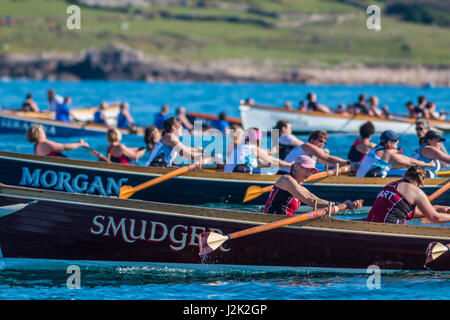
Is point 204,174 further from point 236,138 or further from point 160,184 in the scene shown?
point 236,138

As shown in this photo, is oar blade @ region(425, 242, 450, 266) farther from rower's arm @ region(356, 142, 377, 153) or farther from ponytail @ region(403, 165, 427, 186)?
rower's arm @ region(356, 142, 377, 153)

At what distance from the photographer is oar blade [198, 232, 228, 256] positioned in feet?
36.7

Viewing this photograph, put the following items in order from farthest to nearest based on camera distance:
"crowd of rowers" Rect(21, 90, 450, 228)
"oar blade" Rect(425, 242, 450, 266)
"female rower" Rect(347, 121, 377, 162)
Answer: "female rower" Rect(347, 121, 377, 162) < "crowd of rowers" Rect(21, 90, 450, 228) < "oar blade" Rect(425, 242, 450, 266)

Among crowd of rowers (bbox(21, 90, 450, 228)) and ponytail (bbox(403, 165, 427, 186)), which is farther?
crowd of rowers (bbox(21, 90, 450, 228))

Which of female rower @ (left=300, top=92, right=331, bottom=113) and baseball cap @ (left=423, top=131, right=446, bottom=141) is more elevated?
female rower @ (left=300, top=92, right=331, bottom=113)

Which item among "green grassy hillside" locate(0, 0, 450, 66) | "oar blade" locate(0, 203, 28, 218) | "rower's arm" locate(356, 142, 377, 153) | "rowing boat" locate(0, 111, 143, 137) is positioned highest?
"green grassy hillside" locate(0, 0, 450, 66)

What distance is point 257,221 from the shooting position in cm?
1137

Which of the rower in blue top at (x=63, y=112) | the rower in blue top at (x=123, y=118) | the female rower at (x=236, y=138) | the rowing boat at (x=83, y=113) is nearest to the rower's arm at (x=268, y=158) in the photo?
the female rower at (x=236, y=138)

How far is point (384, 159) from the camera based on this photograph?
15.1 m

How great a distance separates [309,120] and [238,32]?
380 feet

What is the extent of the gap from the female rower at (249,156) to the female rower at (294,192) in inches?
174

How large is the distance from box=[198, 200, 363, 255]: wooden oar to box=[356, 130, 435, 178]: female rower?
3660mm

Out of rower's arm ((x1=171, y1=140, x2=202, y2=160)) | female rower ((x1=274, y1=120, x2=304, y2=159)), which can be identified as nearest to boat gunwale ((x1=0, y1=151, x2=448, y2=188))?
rower's arm ((x1=171, y1=140, x2=202, y2=160))

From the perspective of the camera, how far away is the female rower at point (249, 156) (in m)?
16.2
